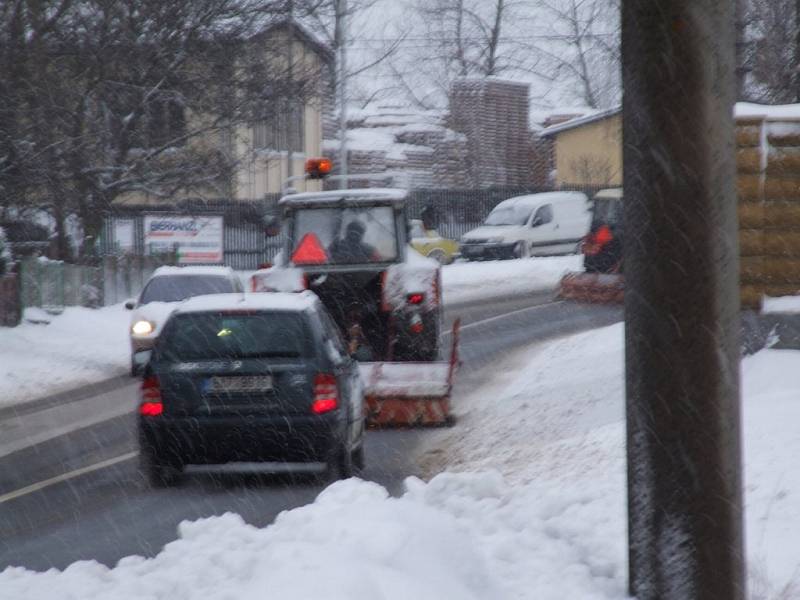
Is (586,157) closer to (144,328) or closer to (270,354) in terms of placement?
(144,328)

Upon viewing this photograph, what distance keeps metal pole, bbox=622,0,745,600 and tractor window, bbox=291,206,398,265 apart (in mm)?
12048

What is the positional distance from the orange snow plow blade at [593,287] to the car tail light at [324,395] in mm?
16569

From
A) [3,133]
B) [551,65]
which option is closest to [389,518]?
[3,133]

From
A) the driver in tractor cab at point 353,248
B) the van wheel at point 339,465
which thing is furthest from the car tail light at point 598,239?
the van wheel at point 339,465

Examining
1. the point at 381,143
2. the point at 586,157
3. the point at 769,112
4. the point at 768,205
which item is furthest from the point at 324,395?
the point at 381,143

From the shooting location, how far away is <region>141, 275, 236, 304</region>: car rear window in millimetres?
22656

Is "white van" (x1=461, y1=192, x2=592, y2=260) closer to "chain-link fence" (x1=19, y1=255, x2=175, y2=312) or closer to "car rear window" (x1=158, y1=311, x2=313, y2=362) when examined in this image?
"chain-link fence" (x1=19, y1=255, x2=175, y2=312)

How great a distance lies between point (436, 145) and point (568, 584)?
54.5 metres

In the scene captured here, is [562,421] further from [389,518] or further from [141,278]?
[141,278]

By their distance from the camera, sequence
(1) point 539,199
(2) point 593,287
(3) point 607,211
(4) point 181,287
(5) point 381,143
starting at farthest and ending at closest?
(5) point 381,143, (1) point 539,199, (3) point 607,211, (2) point 593,287, (4) point 181,287

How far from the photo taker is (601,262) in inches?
1184

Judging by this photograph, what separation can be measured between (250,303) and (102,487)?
1935 millimetres

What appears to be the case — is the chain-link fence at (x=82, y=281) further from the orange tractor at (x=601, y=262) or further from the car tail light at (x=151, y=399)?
the car tail light at (x=151, y=399)

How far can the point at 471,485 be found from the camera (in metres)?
8.52
